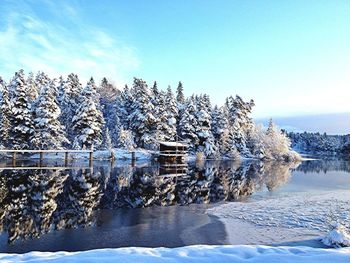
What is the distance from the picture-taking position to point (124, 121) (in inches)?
2110

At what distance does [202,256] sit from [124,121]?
161 feet

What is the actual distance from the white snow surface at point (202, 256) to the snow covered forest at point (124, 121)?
3614 centimetres

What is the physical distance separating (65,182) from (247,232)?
496 inches

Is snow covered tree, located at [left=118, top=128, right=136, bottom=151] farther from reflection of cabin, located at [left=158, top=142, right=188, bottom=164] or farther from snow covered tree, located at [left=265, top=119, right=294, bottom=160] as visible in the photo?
snow covered tree, located at [left=265, top=119, right=294, bottom=160]

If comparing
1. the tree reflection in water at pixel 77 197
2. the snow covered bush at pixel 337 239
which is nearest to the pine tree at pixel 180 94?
the tree reflection in water at pixel 77 197

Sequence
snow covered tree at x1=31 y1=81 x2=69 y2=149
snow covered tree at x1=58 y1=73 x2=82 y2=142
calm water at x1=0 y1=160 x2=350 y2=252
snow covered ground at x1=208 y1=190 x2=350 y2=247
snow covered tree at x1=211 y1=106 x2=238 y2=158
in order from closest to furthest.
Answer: calm water at x1=0 y1=160 x2=350 y2=252
snow covered ground at x1=208 y1=190 x2=350 y2=247
snow covered tree at x1=31 y1=81 x2=69 y2=149
snow covered tree at x1=58 y1=73 x2=82 y2=142
snow covered tree at x1=211 y1=106 x2=238 y2=158

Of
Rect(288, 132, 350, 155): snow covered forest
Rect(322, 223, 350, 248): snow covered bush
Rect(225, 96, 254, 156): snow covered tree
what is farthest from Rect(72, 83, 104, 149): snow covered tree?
Rect(288, 132, 350, 155): snow covered forest

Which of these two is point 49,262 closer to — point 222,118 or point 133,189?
point 133,189

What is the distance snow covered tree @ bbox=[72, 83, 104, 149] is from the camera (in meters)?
42.3

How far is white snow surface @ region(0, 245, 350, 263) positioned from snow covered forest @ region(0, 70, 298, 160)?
119 ft

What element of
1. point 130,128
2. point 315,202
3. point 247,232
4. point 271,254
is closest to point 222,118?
point 130,128

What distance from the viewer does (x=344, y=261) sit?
16.6 feet

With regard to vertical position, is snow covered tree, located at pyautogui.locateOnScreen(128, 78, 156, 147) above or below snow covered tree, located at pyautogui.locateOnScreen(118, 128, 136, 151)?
above

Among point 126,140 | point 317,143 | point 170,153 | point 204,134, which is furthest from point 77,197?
point 317,143
